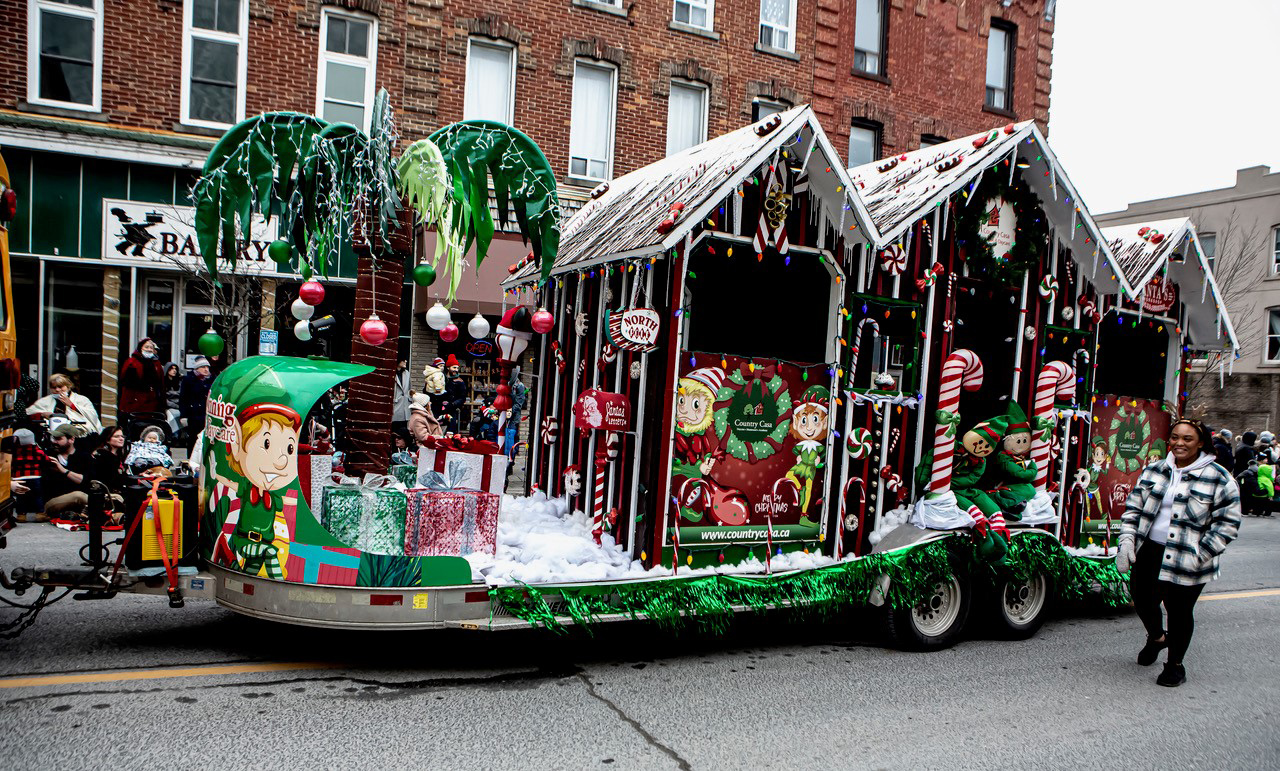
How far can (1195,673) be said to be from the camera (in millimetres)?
6312

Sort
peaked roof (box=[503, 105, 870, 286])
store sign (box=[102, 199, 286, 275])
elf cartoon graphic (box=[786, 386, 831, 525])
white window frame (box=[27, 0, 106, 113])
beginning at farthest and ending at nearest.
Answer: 1. store sign (box=[102, 199, 286, 275])
2. white window frame (box=[27, 0, 106, 113])
3. elf cartoon graphic (box=[786, 386, 831, 525])
4. peaked roof (box=[503, 105, 870, 286])

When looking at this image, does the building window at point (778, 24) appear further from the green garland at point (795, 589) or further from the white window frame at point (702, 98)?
the green garland at point (795, 589)

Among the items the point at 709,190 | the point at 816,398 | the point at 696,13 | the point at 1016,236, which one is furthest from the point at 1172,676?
the point at 696,13

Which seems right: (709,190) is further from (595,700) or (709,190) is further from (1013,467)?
(1013,467)

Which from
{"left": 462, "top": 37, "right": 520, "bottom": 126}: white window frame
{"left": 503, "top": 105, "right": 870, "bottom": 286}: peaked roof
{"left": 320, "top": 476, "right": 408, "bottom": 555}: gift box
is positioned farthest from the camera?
{"left": 462, "top": 37, "right": 520, "bottom": 126}: white window frame

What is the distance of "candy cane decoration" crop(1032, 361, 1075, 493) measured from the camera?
7211 millimetres

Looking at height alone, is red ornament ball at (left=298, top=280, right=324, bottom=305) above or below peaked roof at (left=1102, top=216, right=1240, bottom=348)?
below

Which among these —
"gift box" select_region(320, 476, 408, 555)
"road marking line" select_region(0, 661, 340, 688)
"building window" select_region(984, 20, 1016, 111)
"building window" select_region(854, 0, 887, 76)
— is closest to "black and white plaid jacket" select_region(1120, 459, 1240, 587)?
"gift box" select_region(320, 476, 408, 555)

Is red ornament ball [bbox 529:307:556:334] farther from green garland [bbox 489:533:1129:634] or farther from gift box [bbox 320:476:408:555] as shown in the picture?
green garland [bbox 489:533:1129:634]

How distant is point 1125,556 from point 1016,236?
8.45ft

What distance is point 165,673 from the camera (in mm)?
5031

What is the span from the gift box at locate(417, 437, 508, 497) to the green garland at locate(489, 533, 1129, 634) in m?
1.24

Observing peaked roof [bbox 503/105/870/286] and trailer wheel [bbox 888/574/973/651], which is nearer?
peaked roof [bbox 503/105/870/286]

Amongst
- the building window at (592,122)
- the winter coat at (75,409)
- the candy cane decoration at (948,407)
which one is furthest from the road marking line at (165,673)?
the building window at (592,122)
